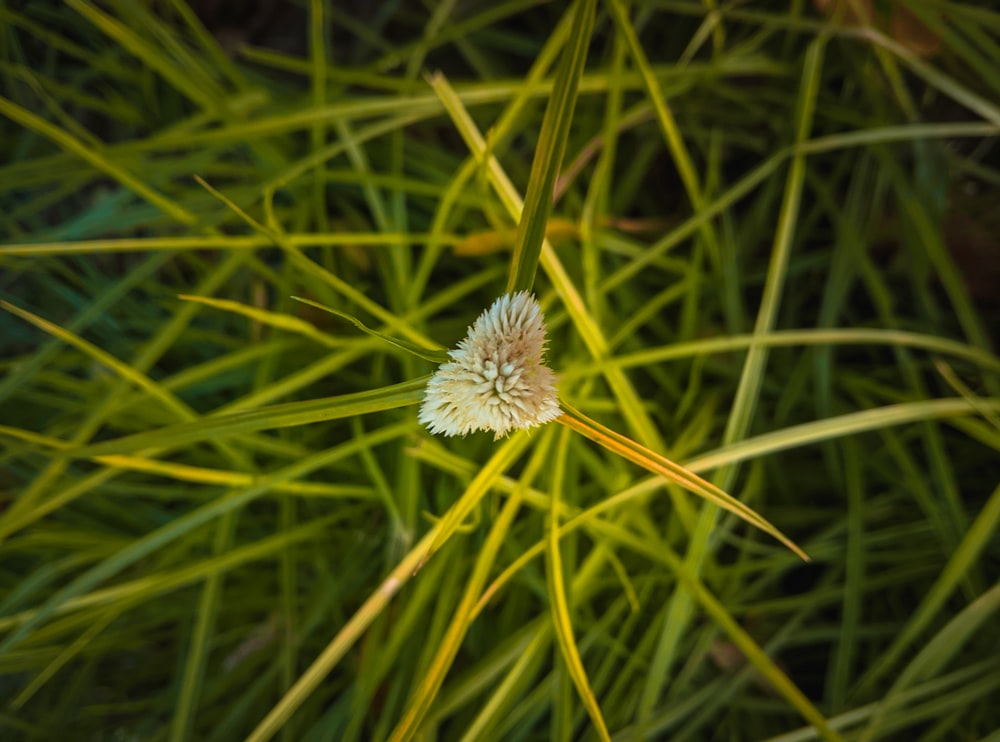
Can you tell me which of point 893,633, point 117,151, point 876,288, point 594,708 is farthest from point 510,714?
point 117,151

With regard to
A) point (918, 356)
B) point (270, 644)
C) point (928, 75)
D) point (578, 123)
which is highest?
point (578, 123)

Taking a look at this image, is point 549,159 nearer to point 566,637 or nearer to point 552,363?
point 566,637

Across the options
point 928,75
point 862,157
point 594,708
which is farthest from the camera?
point 862,157

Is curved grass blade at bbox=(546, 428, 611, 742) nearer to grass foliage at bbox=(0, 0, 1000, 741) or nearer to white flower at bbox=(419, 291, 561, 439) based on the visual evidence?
grass foliage at bbox=(0, 0, 1000, 741)

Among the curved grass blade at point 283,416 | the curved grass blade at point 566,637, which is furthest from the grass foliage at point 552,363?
the curved grass blade at point 283,416

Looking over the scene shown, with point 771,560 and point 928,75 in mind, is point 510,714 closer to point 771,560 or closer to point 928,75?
point 771,560

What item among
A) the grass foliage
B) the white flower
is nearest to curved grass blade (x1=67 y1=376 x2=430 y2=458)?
the white flower

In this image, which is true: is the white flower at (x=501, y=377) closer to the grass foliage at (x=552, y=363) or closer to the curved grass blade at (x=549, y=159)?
the curved grass blade at (x=549, y=159)
